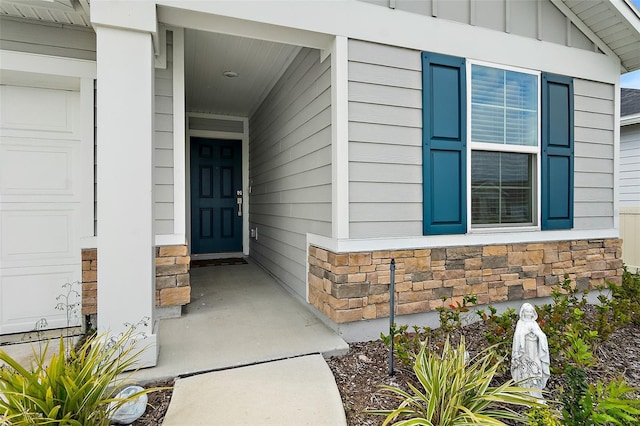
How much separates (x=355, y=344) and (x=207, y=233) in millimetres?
3934

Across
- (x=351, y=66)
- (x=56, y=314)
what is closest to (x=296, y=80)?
(x=351, y=66)

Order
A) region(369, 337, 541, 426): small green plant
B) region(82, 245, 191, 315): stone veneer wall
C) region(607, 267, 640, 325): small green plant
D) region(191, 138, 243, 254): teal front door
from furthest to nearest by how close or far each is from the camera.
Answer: region(191, 138, 243, 254): teal front door, region(607, 267, 640, 325): small green plant, region(82, 245, 191, 315): stone veneer wall, region(369, 337, 541, 426): small green plant

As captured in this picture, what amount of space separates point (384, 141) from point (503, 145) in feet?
4.18

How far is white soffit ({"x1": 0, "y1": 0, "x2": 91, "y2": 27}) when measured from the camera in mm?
2584

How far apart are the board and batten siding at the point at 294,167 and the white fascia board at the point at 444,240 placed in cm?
19

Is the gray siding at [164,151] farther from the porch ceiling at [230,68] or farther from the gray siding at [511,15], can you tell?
the gray siding at [511,15]

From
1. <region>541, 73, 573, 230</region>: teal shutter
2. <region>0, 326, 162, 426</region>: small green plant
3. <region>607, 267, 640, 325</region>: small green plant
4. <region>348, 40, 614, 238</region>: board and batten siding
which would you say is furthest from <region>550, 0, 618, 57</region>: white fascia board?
<region>0, 326, 162, 426</region>: small green plant

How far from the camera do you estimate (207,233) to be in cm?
599

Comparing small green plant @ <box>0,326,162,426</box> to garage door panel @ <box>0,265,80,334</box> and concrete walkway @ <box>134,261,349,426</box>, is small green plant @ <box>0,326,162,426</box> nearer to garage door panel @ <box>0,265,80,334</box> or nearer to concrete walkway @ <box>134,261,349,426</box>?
concrete walkway @ <box>134,261,349,426</box>

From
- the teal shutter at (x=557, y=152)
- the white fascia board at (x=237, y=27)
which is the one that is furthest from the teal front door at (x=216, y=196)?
the teal shutter at (x=557, y=152)

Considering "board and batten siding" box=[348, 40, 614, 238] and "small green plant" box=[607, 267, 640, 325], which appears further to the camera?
"small green plant" box=[607, 267, 640, 325]

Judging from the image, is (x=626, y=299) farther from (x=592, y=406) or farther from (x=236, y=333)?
(x=236, y=333)

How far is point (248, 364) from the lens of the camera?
2.34 meters

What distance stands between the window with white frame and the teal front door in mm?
4062
